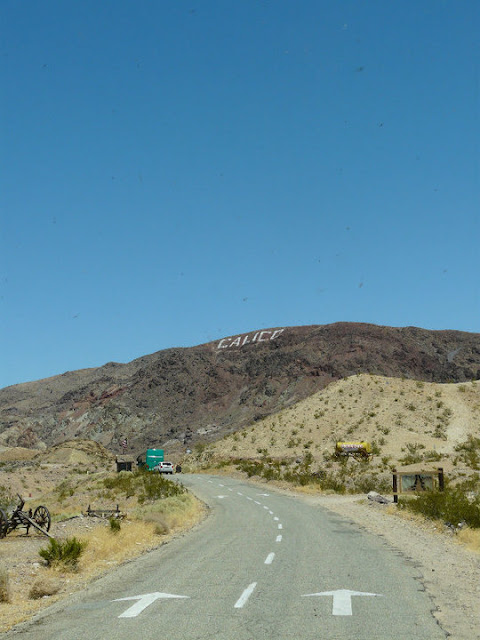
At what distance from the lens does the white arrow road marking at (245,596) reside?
984 cm

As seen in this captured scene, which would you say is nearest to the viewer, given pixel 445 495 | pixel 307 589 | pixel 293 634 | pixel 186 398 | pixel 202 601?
pixel 293 634

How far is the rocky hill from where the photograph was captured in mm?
Answer: 113231

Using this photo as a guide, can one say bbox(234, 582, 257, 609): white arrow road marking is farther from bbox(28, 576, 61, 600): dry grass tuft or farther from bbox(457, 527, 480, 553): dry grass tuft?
bbox(457, 527, 480, 553): dry grass tuft

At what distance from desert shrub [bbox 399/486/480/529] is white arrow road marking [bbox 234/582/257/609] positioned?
465 inches

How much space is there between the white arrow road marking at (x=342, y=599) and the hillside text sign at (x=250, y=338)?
13109 cm

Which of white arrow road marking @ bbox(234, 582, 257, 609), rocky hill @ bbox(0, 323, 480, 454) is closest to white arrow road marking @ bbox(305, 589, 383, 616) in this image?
white arrow road marking @ bbox(234, 582, 257, 609)

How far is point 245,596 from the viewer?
10523 mm

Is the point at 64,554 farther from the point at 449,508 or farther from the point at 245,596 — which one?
the point at 449,508

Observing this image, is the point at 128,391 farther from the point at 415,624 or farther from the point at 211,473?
the point at 415,624

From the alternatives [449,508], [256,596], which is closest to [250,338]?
[449,508]

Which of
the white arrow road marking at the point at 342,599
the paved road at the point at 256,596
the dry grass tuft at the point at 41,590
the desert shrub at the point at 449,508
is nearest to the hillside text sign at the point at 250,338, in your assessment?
the desert shrub at the point at 449,508

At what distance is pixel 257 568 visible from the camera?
13.6m

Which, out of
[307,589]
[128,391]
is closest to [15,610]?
[307,589]

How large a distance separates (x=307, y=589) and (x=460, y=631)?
3.42 m
